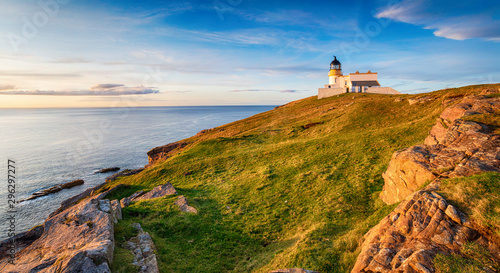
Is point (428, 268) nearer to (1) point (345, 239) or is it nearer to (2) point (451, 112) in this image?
(1) point (345, 239)

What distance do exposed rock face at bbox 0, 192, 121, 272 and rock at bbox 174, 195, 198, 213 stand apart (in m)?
5.12

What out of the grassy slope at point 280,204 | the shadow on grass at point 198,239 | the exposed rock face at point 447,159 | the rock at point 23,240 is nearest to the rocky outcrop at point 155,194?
the grassy slope at point 280,204

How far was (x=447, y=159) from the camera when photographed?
1307cm

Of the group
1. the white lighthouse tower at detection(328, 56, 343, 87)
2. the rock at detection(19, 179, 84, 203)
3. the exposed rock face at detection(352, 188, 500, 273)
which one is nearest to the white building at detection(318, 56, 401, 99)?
the white lighthouse tower at detection(328, 56, 343, 87)

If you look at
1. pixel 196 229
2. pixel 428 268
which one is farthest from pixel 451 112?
pixel 196 229

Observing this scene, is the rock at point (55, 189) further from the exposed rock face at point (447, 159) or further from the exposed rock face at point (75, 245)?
the exposed rock face at point (447, 159)

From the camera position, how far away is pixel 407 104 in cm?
3781

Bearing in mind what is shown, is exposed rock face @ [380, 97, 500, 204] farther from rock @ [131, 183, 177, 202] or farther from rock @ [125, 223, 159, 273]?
rock @ [131, 183, 177, 202]

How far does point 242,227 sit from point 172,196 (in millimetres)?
8872

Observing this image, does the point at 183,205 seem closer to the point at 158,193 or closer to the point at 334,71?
the point at 158,193

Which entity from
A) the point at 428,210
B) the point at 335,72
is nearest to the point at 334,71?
the point at 335,72

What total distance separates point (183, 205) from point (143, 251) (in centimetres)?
789

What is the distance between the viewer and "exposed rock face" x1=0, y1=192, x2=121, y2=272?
959 cm

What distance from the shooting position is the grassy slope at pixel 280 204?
41.8 feet
